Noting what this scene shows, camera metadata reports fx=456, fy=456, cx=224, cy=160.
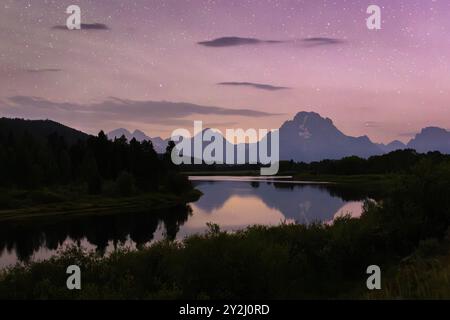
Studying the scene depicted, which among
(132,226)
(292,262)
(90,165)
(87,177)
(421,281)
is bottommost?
(132,226)

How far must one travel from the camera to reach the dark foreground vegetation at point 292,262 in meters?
20.7

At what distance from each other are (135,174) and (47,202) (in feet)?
110

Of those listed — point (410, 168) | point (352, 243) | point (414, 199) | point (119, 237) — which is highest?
point (410, 168)

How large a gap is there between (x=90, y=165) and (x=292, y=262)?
323 feet

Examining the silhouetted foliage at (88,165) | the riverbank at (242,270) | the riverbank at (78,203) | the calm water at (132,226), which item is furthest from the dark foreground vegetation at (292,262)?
the silhouetted foliage at (88,165)

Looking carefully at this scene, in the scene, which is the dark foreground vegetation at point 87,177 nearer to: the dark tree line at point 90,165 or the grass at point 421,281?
the dark tree line at point 90,165

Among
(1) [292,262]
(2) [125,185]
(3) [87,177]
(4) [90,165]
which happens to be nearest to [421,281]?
(1) [292,262]

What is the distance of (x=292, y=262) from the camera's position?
84.2ft

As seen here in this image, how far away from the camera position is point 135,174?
129 metres

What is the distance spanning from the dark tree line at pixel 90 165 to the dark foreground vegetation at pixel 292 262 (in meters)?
89.3

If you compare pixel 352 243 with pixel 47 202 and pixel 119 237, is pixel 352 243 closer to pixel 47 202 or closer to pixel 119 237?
pixel 119 237

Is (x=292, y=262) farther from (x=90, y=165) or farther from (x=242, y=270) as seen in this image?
(x=90, y=165)
